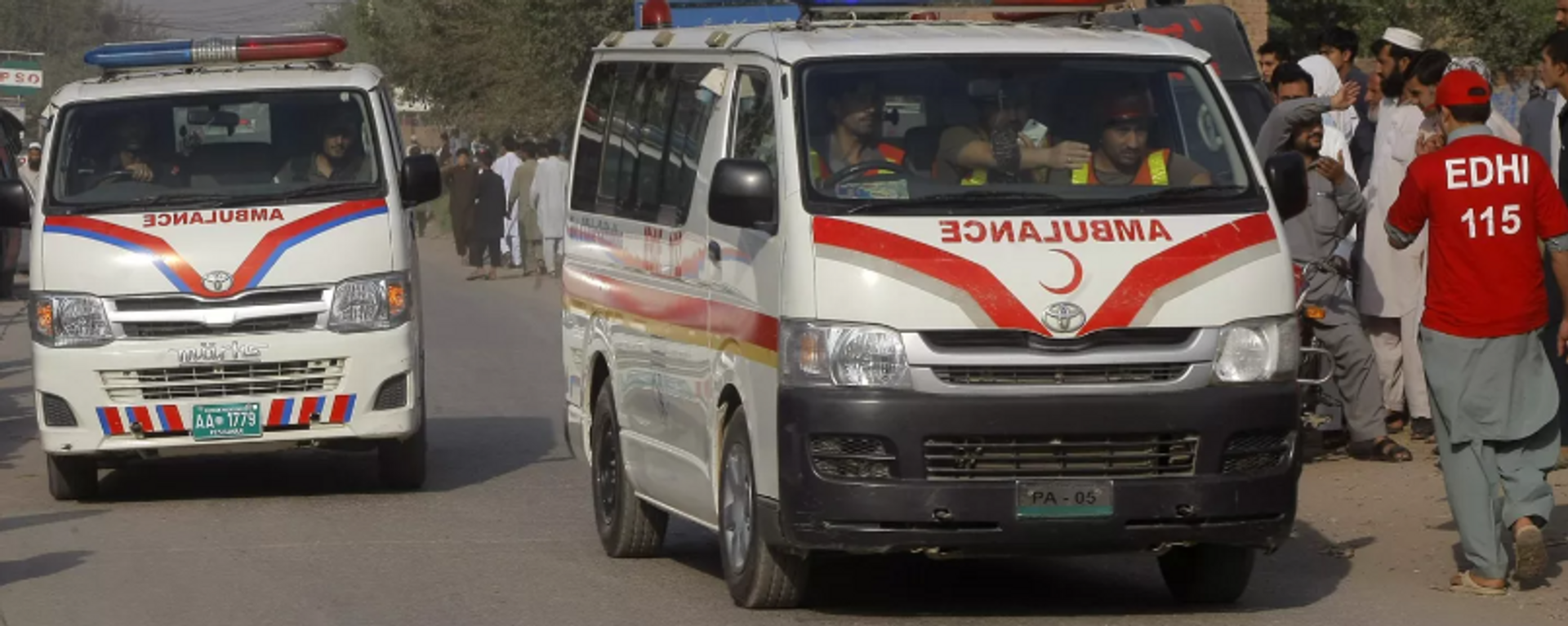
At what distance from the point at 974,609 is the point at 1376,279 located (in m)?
4.88

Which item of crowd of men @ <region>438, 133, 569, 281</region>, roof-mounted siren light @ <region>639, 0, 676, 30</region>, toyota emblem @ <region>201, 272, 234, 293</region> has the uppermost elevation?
roof-mounted siren light @ <region>639, 0, 676, 30</region>

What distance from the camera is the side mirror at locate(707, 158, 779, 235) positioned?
8.48 metres

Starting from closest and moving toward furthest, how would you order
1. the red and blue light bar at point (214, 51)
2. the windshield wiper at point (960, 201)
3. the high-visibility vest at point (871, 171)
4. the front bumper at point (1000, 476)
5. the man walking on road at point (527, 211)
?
the front bumper at point (1000, 476), the windshield wiper at point (960, 201), the high-visibility vest at point (871, 171), the red and blue light bar at point (214, 51), the man walking on road at point (527, 211)

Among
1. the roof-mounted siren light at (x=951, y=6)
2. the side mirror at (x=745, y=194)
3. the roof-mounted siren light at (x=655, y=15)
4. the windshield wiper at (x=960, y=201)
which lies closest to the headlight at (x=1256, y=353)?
the windshield wiper at (x=960, y=201)

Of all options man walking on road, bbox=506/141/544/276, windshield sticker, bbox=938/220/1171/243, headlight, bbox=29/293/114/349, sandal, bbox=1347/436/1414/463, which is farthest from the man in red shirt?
man walking on road, bbox=506/141/544/276

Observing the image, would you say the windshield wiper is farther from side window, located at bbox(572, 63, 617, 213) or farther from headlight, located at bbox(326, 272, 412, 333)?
headlight, located at bbox(326, 272, 412, 333)

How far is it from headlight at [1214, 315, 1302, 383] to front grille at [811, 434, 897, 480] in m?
1.11

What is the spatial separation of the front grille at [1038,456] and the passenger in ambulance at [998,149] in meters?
0.95

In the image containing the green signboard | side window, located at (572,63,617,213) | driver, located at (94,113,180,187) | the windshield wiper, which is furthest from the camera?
the green signboard

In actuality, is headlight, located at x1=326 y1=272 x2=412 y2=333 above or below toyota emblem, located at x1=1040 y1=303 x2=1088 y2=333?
below

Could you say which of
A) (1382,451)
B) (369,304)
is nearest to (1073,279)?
(1382,451)

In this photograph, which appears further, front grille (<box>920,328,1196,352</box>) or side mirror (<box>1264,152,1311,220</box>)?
side mirror (<box>1264,152,1311,220</box>)

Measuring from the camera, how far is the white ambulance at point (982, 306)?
8.21 metres

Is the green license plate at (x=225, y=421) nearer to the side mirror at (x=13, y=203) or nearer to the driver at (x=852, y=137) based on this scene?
the side mirror at (x=13, y=203)
